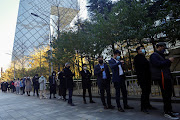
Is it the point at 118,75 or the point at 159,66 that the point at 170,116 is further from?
the point at 118,75

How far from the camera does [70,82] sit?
7.26 metres

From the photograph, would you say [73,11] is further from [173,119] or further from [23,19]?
[23,19]

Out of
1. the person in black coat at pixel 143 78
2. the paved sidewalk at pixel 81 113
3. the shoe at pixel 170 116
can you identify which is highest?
the person in black coat at pixel 143 78

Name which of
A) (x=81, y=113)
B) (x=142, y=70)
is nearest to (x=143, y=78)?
(x=142, y=70)

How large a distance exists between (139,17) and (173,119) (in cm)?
936

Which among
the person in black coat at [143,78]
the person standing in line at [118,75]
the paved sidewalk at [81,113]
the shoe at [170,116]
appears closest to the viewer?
the shoe at [170,116]

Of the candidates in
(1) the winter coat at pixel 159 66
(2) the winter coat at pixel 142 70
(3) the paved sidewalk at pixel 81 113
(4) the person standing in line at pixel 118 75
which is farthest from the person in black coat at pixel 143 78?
(4) the person standing in line at pixel 118 75

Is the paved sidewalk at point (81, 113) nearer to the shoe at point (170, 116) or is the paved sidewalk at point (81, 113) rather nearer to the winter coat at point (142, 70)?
the shoe at point (170, 116)

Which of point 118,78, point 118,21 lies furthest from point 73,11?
point 118,78

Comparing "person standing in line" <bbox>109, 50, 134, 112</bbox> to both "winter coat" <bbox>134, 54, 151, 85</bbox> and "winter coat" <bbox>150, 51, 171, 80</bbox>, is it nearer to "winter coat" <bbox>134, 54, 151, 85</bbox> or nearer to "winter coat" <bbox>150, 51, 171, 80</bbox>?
"winter coat" <bbox>134, 54, 151, 85</bbox>

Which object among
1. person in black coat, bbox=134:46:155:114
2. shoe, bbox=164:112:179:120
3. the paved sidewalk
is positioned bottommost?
the paved sidewalk

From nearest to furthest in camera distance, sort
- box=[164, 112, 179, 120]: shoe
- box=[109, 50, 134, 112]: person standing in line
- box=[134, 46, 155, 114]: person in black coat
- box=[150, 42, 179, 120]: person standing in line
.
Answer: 1. box=[164, 112, 179, 120]: shoe
2. box=[150, 42, 179, 120]: person standing in line
3. box=[134, 46, 155, 114]: person in black coat
4. box=[109, 50, 134, 112]: person standing in line

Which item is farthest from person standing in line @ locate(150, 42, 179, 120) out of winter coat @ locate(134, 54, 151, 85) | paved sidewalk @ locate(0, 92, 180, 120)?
winter coat @ locate(134, 54, 151, 85)

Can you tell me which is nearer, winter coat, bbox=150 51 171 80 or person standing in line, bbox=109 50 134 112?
winter coat, bbox=150 51 171 80
